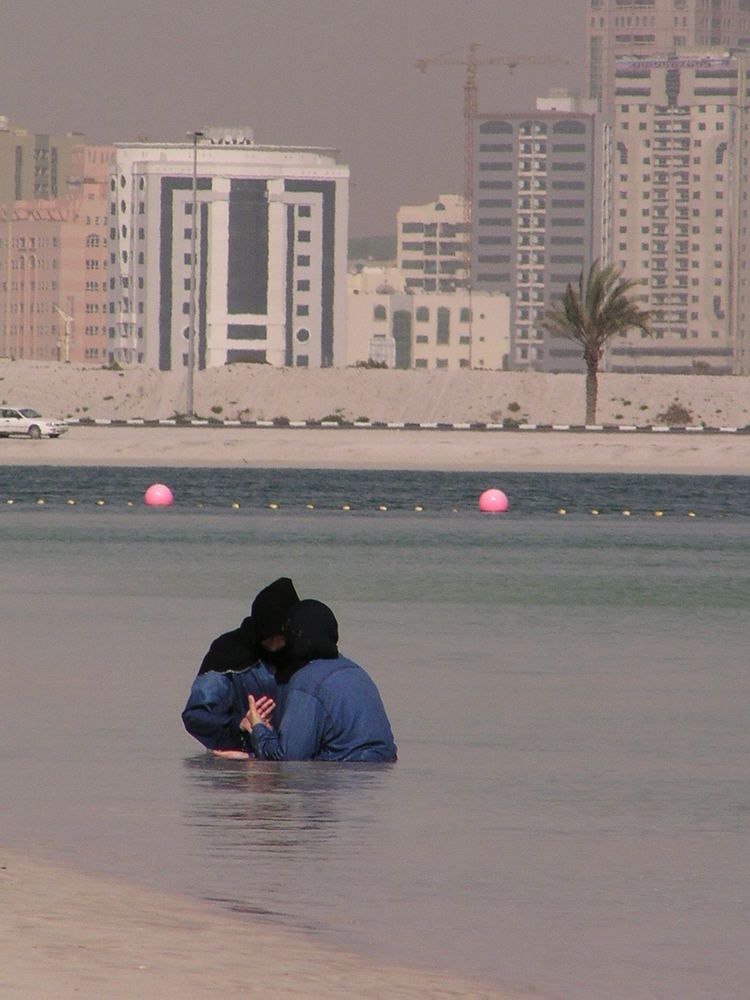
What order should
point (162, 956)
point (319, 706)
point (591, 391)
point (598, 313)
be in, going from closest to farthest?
point (162, 956) < point (319, 706) < point (598, 313) < point (591, 391)

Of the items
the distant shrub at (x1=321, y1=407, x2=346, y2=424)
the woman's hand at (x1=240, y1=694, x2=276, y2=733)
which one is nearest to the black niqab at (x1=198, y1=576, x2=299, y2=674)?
the woman's hand at (x1=240, y1=694, x2=276, y2=733)

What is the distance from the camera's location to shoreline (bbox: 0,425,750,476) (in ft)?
264

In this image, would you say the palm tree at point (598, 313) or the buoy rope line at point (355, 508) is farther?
the palm tree at point (598, 313)

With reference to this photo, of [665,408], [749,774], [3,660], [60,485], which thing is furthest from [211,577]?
[665,408]

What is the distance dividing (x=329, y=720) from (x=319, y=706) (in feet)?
0.75

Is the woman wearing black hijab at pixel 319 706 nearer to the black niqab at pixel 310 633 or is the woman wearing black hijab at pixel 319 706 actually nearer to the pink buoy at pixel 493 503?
the black niqab at pixel 310 633

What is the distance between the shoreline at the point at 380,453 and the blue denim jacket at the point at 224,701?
2544 inches

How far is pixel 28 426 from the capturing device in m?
86.5

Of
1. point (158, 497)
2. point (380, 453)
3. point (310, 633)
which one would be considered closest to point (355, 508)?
point (158, 497)

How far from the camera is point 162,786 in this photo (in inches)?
522

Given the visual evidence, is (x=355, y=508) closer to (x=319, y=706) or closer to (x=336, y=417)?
(x=319, y=706)

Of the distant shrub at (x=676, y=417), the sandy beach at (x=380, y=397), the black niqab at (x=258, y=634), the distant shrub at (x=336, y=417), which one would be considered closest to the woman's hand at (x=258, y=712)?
the black niqab at (x=258, y=634)

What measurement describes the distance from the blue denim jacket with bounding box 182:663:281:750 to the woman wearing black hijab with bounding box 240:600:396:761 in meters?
0.12

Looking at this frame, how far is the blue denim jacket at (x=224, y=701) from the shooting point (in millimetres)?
13047
